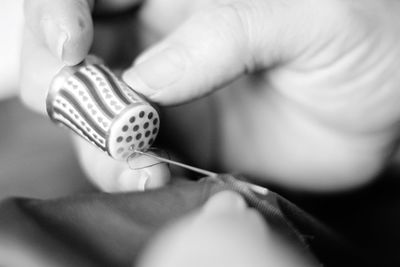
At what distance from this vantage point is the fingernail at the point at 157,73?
0.40 meters

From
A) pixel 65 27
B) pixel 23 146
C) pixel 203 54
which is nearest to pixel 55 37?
pixel 65 27

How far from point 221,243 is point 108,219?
9 cm

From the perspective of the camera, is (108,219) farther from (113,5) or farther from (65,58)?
(113,5)

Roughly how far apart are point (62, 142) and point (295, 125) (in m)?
0.26

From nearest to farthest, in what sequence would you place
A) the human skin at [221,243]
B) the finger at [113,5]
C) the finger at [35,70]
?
the human skin at [221,243] → the finger at [35,70] → the finger at [113,5]

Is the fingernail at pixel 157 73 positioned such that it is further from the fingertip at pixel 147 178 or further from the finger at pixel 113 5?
the finger at pixel 113 5

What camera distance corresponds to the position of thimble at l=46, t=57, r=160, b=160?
365mm

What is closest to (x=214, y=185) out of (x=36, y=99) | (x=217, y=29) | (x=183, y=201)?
(x=183, y=201)

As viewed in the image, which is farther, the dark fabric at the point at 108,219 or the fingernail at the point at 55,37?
the fingernail at the point at 55,37

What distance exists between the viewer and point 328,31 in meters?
0.42

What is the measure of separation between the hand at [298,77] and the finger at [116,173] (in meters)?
0.06

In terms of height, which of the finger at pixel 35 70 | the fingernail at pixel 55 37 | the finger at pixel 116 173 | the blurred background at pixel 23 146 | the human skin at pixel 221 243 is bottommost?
the blurred background at pixel 23 146

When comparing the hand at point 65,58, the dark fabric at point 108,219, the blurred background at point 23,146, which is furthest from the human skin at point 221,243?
the blurred background at point 23,146

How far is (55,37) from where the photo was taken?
411 millimetres
